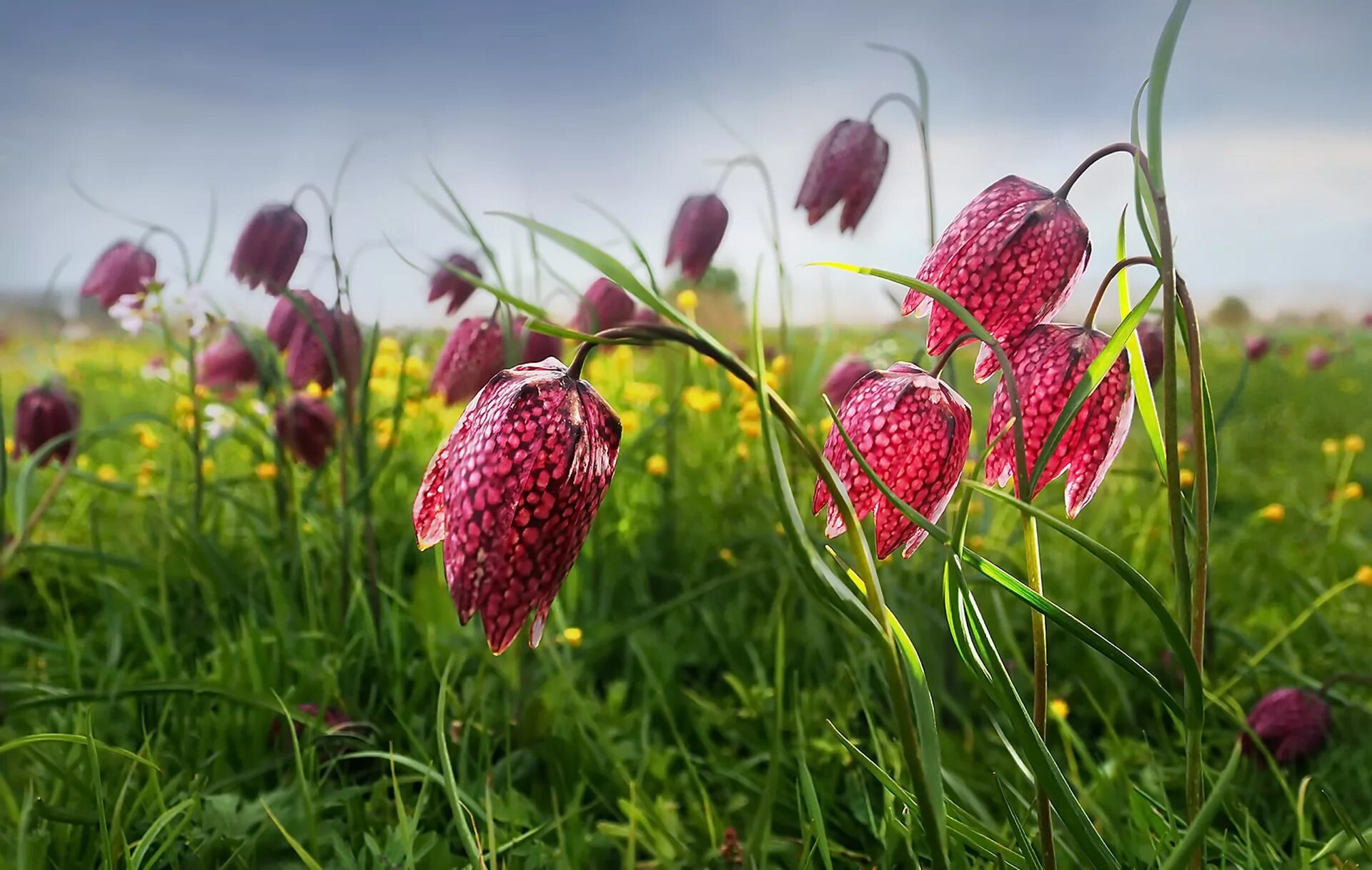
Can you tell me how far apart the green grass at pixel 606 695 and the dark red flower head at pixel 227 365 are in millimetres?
122

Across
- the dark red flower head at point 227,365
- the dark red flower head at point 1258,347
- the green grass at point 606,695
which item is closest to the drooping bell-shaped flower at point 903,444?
the green grass at point 606,695

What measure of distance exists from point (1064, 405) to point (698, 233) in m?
0.98

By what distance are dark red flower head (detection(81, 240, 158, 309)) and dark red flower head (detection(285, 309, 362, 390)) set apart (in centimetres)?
34

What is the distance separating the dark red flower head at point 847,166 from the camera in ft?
4.17

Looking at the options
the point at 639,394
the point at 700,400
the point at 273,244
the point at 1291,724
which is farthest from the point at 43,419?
the point at 1291,724

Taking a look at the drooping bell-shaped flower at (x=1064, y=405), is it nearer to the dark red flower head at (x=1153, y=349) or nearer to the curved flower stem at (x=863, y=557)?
the curved flower stem at (x=863, y=557)

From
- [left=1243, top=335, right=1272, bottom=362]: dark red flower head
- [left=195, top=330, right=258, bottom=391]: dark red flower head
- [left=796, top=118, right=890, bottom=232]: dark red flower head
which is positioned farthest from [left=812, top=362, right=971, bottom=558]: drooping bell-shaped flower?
[left=1243, top=335, right=1272, bottom=362]: dark red flower head

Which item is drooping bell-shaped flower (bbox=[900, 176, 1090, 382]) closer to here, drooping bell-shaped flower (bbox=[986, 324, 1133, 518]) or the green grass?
drooping bell-shaped flower (bbox=[986, 324, 1133, 518])

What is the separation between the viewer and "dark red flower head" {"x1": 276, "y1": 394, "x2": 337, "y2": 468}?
153 centimetres

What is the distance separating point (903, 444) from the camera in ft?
2.13

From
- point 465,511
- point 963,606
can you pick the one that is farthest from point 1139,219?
point 465,511

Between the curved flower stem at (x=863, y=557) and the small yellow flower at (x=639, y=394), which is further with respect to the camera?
the small yellow flower at (x=639, y=394)

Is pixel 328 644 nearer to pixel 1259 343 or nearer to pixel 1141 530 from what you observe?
pixel 1141 530

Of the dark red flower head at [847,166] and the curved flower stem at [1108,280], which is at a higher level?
the dark red flower head at [847,166]
